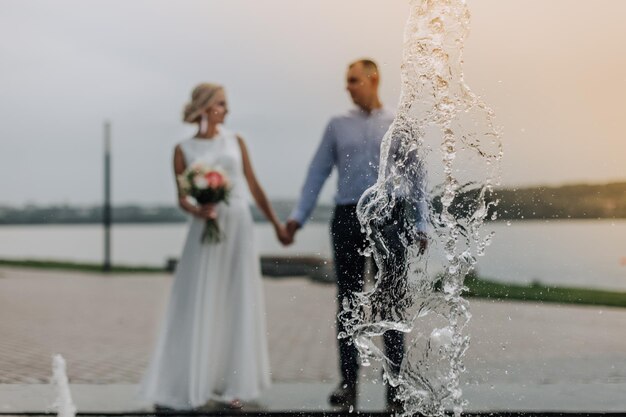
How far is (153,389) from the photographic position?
14.4 feet

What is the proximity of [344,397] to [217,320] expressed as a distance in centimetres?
72

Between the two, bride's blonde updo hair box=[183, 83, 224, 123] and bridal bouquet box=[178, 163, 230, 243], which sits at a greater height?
bride's blonde updo hair box=[183, 83, 224, 123]

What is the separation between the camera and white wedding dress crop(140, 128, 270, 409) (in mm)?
4414

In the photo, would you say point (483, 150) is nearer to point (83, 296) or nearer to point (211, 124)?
point (211, 124)

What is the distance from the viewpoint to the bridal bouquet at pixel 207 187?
439 centimetres

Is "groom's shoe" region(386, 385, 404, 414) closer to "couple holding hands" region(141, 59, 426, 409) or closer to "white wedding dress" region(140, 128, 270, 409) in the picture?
"couple holding hands" region(141, 59, 426, 409)

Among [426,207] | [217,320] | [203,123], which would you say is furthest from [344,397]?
[203,123]

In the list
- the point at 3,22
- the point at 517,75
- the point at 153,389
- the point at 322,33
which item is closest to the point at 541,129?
the point at 517,75

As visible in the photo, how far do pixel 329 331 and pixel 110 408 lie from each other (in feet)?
10.2

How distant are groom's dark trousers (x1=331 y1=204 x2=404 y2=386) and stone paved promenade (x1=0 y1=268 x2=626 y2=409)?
2.84 feet

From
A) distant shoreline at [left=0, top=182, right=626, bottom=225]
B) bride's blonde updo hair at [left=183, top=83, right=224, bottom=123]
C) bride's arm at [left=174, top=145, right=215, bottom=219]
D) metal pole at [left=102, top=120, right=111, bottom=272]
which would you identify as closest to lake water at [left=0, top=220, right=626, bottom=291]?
distant shoreline at [left=0, top=182, right=626, bottom=225]

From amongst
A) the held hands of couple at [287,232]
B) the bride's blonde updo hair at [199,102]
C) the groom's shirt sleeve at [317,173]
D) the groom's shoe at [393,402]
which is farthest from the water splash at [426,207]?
the bride's blonde updo hair at [199,102]

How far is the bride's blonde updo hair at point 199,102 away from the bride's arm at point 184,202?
180 millimetres

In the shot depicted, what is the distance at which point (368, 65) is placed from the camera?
4348 mm
